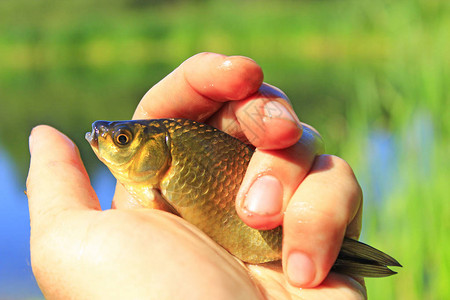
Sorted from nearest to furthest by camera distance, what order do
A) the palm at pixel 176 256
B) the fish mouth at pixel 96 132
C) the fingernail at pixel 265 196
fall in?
the palm at pixel 176 256 < the fingernail at pixel 265 196 < the fish mouth at pixel 96 132

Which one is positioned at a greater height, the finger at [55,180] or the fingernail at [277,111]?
the fingernail at [277,111]

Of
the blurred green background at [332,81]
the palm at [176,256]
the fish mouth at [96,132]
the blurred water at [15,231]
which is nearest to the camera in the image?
the palm at [176,256]

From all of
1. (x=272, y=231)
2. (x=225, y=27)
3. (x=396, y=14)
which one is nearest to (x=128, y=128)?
(x=272, y=231)

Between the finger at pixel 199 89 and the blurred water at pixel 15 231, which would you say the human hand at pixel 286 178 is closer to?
the finger at pixel 199 89

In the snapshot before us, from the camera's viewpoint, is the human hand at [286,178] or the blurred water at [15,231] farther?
the blurred water at [15,231]

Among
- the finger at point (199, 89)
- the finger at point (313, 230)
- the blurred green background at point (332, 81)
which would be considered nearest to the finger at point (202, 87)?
the finger at point (199, 89)

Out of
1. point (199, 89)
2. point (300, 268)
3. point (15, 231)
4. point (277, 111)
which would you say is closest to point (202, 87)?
point (199, 89)

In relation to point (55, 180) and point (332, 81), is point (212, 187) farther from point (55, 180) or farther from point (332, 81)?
point (332, 81)

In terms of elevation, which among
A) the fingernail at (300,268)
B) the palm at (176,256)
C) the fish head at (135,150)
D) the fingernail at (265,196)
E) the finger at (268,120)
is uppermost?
the finger at (268,120)
